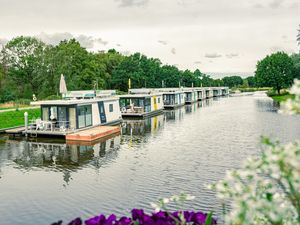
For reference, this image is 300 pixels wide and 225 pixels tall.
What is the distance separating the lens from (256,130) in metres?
26.6

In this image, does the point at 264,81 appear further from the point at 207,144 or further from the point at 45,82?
the point at 207,144

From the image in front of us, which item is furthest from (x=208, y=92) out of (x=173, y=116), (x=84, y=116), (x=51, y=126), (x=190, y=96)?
(x=51, y=126)

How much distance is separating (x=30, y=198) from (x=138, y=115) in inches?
1026

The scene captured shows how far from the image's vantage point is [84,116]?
1048 inches

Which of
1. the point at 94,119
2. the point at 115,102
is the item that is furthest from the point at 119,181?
the point at 115,102

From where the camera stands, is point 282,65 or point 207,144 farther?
point 282,65

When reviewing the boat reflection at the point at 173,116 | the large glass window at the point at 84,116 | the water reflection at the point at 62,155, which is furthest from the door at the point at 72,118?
the boat reflection at the point at 173,116

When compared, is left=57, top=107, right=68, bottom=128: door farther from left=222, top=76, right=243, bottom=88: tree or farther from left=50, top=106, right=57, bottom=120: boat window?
left=222, top=76, right=243, bottom=88: tree

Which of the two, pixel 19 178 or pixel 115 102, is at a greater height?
pixel 115 102

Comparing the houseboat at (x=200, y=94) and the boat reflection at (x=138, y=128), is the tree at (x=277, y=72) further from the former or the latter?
the boat reflection at (x=138, y=128)

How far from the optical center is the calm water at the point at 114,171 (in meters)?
11.3

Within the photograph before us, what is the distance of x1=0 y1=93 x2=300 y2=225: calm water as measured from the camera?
11.3m

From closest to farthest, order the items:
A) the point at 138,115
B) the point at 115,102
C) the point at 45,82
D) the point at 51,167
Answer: the point at 51,167 < the point at 115,102 < the point at 138,115 < the point at 45,82

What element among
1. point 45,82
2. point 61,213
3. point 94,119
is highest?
point 45,82
